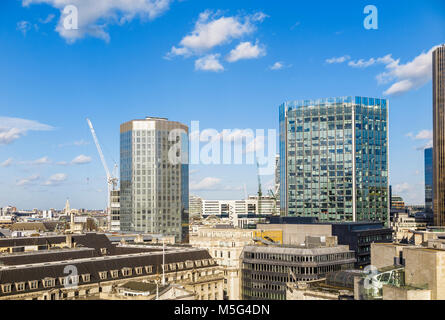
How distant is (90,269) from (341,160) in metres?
128

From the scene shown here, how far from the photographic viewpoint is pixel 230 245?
11744cm

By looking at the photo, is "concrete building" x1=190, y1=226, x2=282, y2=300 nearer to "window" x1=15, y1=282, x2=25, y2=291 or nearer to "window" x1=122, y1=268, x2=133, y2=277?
"window" x1=122, y1=268, x2=133, y2=277

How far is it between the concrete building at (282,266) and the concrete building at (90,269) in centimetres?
697

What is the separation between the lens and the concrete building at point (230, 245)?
111312 mm

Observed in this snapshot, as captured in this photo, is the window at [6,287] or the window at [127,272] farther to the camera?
the window at [127,272]

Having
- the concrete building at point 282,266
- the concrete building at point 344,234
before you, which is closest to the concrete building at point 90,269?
the concrete building at point 282,266

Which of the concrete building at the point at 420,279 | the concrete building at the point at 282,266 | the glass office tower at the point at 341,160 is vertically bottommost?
the concrete building at the point at 282,266

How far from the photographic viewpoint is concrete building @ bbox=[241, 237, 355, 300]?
95000 millimetres

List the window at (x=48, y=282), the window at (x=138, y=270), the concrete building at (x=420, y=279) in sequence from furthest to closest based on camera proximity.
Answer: the window at (x=138, y=270) < the window at (x=48, y=282) < the concrete building at (x=420, y=279)

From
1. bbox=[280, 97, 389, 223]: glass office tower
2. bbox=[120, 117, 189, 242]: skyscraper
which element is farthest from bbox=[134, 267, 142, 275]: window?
bbox=[280, 97, 389, 223]: glass office tower

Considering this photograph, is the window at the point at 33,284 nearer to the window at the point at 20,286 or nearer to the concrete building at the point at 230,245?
the window at the point at 20,286

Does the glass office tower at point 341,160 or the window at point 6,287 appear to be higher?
the glass office tower at point 341,160
